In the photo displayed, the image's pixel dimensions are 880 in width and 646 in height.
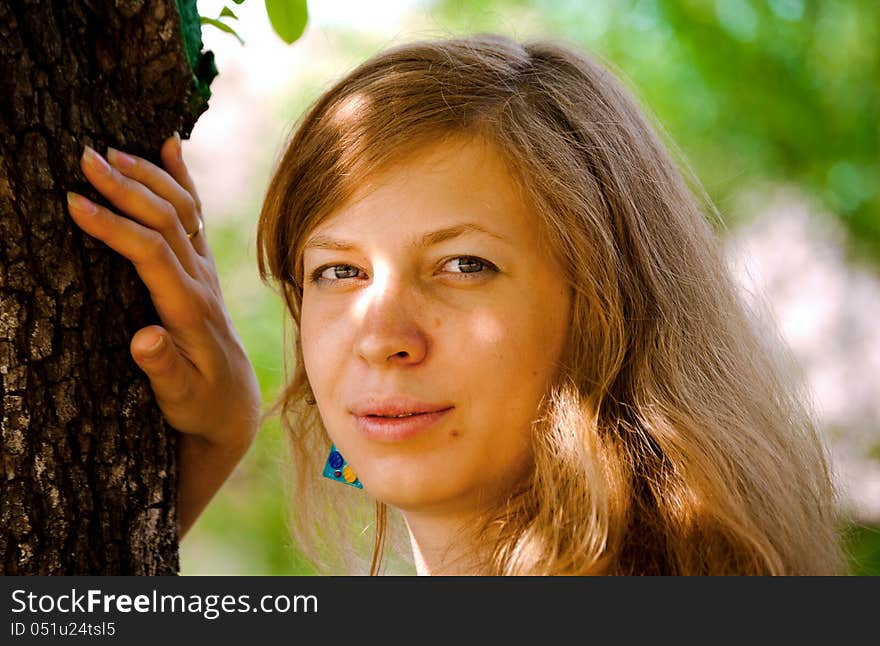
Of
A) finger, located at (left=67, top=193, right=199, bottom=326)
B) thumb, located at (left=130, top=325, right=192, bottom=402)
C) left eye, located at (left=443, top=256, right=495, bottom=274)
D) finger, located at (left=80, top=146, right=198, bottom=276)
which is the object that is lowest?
thumb, located at (left=130, top=325, right=192, bottom=402)

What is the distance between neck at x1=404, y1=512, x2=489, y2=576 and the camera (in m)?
1.42

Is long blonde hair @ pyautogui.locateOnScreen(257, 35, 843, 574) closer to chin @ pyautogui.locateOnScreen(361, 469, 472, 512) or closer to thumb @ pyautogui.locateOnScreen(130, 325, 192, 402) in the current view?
chin @ pyautogui.locateOnScreen(361, 469, 472, 512)

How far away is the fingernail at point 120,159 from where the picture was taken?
1.37 meters

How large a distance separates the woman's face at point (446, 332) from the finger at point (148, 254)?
0.24 metres

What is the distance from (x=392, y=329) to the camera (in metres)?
1.33

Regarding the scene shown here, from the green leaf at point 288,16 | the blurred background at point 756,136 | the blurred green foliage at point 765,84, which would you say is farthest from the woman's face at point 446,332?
the blurred green foliage at point 765,84

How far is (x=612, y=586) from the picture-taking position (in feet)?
4.03

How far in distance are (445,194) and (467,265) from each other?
0.10m

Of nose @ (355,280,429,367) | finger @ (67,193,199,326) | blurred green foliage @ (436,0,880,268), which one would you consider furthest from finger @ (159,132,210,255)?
blurred green foliage @ (436,0,880,268)

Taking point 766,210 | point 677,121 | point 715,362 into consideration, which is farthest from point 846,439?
point 715,362

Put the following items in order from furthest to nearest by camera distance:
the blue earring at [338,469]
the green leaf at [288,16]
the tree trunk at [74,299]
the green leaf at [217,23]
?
the blue earring at [338,469], the green leaf at [217,23], the green leaf at [288,16], the tree trunk at [74,299]

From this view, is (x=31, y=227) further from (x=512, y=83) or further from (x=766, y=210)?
(x=766, y=210)

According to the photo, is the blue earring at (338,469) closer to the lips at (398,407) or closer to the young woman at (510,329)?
the young woman at (510,329)

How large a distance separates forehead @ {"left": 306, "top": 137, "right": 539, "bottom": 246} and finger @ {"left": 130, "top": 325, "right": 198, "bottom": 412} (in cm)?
29
